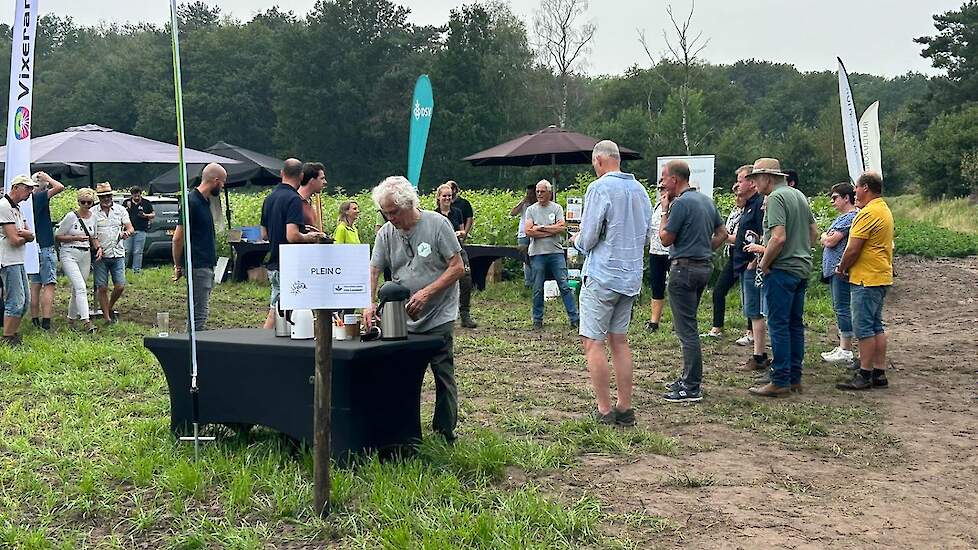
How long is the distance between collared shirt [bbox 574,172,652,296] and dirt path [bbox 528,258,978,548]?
3.42 feet

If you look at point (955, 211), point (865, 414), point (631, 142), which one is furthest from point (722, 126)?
point (865, 414)

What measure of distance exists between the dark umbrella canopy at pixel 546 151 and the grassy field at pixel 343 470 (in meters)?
5.85

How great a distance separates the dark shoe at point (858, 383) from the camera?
288 inches

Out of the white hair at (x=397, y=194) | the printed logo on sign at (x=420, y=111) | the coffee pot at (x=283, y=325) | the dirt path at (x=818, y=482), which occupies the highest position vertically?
the printed logo on sign at (x=420, y=111)

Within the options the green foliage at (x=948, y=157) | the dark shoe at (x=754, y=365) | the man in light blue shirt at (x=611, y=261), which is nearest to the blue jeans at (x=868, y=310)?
the dark shoe at (x=754, y=365)

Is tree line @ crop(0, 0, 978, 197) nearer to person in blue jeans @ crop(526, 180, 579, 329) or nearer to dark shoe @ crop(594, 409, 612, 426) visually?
person in blue jeans @ crop(526, 180, 579, 329)

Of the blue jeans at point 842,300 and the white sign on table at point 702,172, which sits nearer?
the blue jeans at point 842,300

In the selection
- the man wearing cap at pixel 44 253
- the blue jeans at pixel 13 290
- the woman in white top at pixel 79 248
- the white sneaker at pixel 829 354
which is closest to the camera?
the white sneaker at pixel 829 354

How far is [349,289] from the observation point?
4.24 m

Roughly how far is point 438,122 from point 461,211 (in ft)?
119

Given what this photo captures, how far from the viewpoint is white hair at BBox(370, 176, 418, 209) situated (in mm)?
4914

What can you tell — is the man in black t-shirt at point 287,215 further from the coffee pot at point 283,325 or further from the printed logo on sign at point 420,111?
the printed logo on sign at point 420,111

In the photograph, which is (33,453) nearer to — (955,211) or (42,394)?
(42,394)

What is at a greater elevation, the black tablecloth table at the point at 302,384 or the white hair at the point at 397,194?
the white hair at the point at 397,194
